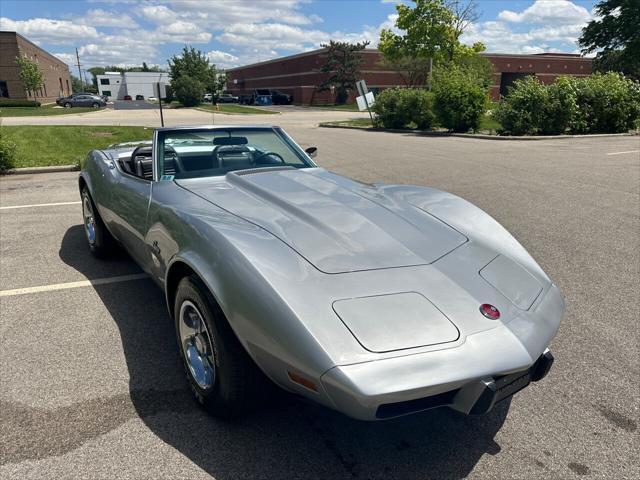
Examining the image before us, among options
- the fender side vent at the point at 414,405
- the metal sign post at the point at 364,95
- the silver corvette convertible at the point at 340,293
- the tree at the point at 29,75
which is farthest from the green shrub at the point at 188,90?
the fender side vent at the point at 414,405

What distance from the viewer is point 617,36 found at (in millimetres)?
45750

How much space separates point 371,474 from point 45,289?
3262 millimetres

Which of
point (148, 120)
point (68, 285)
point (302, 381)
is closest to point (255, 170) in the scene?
point (68, 285)

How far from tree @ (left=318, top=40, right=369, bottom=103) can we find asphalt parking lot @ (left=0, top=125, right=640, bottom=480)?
6041 cm

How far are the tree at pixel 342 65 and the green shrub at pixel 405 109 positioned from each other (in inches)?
1567

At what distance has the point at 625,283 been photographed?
4145 mm

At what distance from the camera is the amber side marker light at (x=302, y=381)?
175 cm

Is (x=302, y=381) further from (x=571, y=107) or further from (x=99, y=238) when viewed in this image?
(x=571, y=107)

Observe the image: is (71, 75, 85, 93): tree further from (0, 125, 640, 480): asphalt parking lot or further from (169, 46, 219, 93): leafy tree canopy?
(0, 125, 640, 480): asphalt parking lot

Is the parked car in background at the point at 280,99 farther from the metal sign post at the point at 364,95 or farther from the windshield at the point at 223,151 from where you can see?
the windshield at the point at 223,151

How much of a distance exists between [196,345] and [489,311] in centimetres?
144

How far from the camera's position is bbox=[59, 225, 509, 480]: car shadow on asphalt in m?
2.07

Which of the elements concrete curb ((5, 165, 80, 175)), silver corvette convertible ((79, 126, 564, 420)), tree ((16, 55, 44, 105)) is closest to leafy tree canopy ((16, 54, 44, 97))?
tree ((16, 55, 44, 105))

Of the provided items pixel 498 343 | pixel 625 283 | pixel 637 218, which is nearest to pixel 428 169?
pixel 637 218
